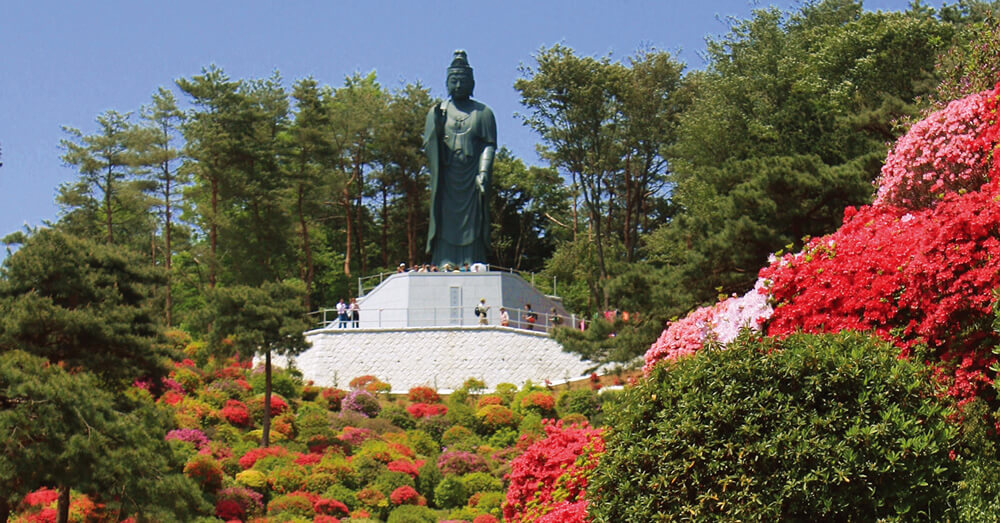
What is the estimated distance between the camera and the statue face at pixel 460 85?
30.6 meters

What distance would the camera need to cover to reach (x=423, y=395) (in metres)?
25.5

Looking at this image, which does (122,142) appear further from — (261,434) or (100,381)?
(100,381)

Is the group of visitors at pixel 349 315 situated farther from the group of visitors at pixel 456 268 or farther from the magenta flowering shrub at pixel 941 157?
the magenta flowering shrub at pixel 941 157

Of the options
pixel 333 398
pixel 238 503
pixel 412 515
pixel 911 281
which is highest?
pixel 911 281

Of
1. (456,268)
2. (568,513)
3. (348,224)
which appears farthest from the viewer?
(348,224)

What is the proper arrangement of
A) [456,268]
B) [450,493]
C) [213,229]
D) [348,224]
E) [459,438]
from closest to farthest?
1. [450,493]
2. [459,438]
3. [456,268]
4. [213,229]
5. [348,224]

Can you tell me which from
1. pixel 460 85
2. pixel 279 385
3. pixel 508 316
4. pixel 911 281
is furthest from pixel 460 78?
pixel 911 281

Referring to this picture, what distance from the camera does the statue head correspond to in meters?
30.6

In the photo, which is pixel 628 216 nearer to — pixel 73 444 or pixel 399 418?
pixel 399 418

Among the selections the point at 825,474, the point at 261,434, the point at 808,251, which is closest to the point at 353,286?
the point at 261,434

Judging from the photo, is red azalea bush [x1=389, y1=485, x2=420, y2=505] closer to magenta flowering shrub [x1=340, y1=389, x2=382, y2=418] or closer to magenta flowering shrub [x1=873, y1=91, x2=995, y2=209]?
magenta flowering shrub [x1=340, y1=389, x2=382, y2=418]

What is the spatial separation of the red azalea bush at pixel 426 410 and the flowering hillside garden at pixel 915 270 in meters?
12.0

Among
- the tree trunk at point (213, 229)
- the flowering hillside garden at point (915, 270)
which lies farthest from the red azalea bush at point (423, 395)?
the flowering hillside garden at point (915, 270)

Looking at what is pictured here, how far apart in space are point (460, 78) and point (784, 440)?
23.4m
